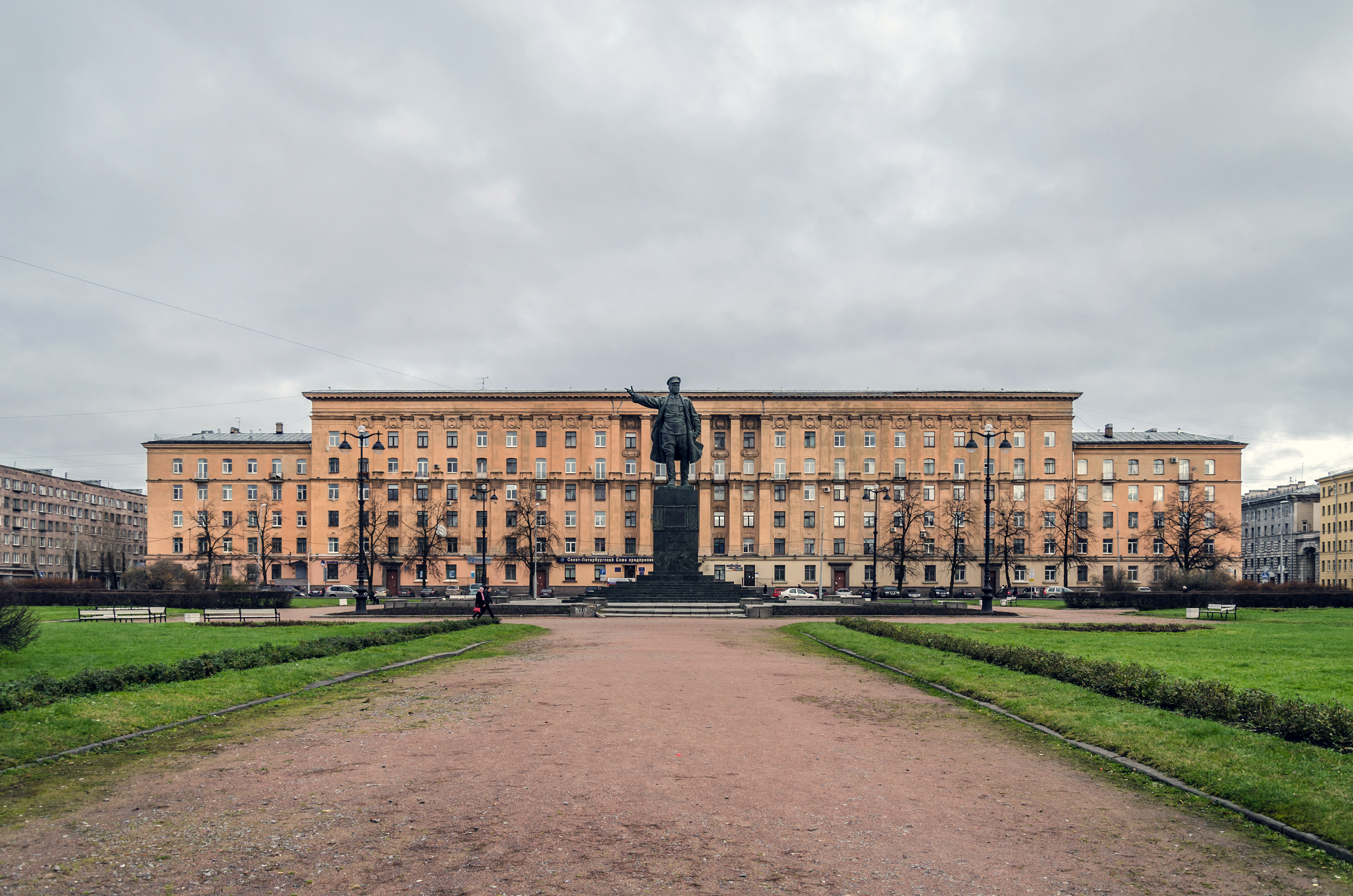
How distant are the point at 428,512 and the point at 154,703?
8019 cm

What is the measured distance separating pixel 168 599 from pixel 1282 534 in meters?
166

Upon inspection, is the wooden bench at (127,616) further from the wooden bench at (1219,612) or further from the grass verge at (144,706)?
the wooden bench at (1219,612)

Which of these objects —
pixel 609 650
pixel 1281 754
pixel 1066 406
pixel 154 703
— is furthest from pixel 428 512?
pixel 1281 754

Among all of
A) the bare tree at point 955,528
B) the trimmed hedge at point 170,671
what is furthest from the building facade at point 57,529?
the trimmed hedge at point 170,671

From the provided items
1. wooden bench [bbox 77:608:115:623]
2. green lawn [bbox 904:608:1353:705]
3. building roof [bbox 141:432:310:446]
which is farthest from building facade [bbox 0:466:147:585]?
green lawn [bbox 904:608:1353:705]

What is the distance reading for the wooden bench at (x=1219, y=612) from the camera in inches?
1650

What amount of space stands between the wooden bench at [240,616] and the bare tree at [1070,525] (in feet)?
242

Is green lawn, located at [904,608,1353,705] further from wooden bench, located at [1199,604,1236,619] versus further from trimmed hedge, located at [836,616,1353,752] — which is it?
wooden bench, located at [1199,604,1236,619]

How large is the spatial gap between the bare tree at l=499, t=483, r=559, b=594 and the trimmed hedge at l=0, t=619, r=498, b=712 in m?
65.1

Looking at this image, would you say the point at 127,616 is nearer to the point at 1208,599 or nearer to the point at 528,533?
the point at 528,533

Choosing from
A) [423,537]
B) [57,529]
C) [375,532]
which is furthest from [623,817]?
[57,529]

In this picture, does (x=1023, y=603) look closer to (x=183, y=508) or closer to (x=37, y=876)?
(x=37, y=876)

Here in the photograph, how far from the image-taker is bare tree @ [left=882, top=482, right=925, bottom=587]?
284 feet

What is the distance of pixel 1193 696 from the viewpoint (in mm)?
13227
